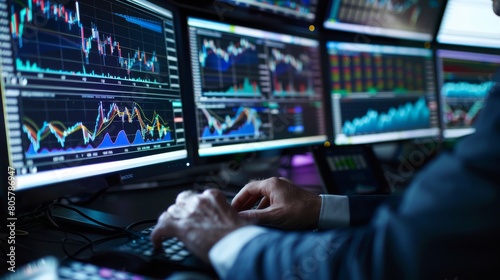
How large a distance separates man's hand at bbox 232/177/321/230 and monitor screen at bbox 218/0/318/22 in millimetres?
679

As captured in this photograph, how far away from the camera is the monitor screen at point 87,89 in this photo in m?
0.68

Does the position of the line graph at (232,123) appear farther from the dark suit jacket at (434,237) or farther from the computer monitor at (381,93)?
the dark suit jacket at (434,237)

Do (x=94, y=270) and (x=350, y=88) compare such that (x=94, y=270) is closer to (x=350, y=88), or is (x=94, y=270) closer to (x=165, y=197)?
(x=165, y=197)

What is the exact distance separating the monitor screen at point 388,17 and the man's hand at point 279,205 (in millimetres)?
955

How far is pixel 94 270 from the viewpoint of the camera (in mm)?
567

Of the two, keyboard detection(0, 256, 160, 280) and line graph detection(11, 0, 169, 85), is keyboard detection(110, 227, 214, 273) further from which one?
line graph detection(11, 0, 169, 85)

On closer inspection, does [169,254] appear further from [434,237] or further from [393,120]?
[393,120]

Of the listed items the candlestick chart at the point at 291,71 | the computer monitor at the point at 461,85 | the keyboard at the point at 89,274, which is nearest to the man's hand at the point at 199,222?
the keyboard at the point at 89,274

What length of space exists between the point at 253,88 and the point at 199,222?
787 millimetres

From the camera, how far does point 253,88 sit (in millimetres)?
1412

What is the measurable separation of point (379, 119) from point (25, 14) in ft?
4.61

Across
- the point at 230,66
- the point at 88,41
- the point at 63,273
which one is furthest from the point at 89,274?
the point at 230,66

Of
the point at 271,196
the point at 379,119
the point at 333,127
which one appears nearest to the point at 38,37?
the point at 271,196

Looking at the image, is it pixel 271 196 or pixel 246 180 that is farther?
pixel 246 180
